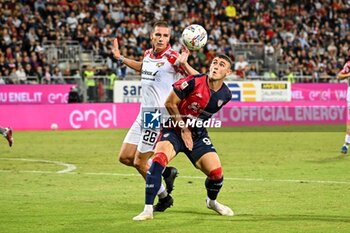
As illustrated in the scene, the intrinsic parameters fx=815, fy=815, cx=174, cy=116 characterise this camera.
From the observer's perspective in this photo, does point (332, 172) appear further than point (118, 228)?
Yes

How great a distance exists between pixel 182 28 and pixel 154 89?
2863 centimetres

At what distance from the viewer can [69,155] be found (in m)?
20.7

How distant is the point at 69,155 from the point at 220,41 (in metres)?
21.1

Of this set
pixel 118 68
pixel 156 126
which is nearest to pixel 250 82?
pixel 118 68

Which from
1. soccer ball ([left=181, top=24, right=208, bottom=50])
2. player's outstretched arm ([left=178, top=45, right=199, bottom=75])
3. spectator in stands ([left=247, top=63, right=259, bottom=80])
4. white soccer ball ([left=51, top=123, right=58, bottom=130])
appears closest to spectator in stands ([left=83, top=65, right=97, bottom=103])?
white soccer ball ([left=51, top=123, right=58, bottom=130])

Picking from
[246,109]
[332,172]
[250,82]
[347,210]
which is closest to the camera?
[347,210]

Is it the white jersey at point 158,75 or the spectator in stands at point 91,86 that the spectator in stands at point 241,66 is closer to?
the spectator in stands at point 91,86

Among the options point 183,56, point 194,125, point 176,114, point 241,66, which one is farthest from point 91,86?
point 176,114

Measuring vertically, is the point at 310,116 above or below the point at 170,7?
below

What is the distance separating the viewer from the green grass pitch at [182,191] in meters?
10.1

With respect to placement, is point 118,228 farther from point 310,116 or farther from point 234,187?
point 310,116

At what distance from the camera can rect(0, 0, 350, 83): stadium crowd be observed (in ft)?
115

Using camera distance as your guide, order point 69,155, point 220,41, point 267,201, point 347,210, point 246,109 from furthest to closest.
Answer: point 220,41, point 246,109, point 69,155, point 267,201, point 347,210

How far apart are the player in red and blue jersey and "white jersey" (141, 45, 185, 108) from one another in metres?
1.11
